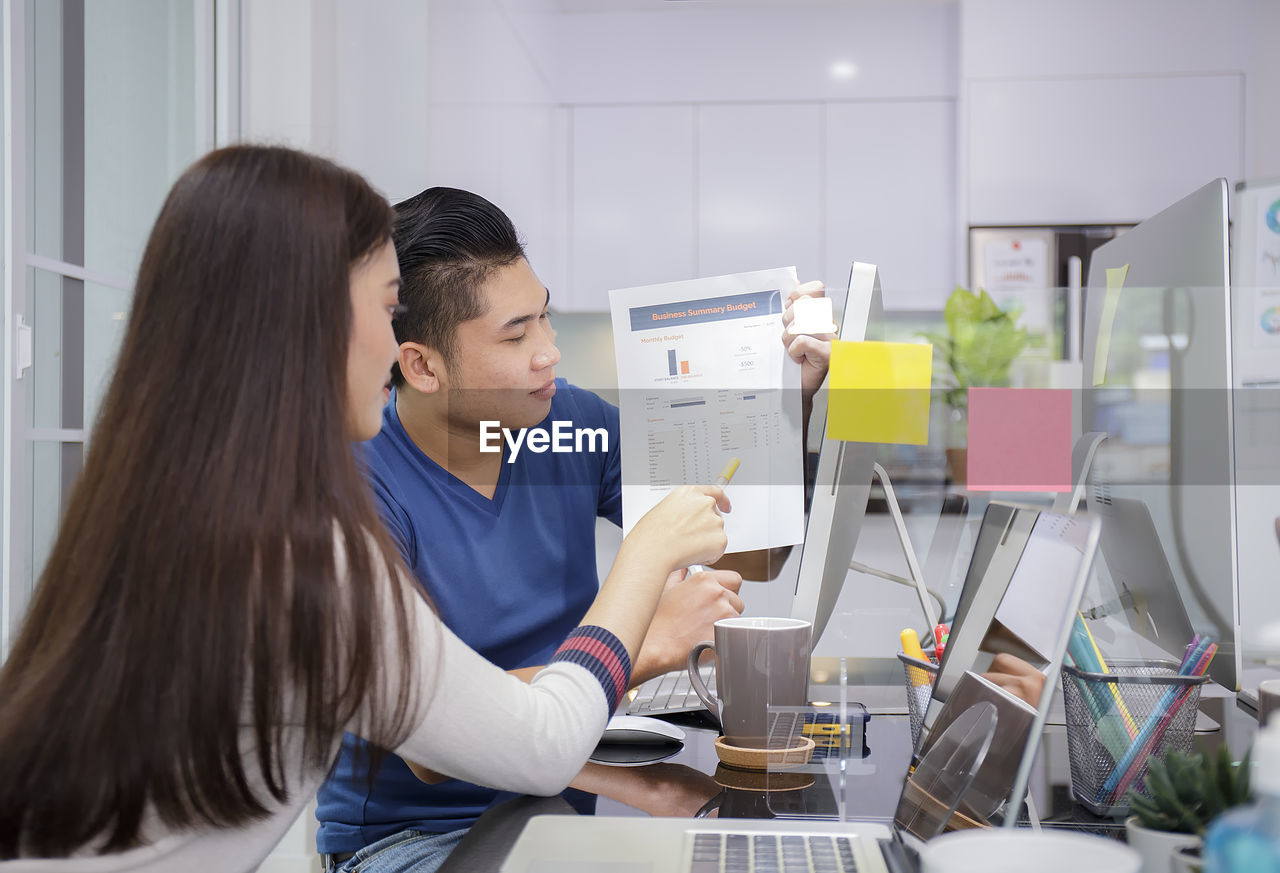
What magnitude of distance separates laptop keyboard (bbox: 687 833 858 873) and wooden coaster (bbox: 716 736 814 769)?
157mm

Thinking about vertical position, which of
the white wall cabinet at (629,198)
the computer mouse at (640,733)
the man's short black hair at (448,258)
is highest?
the white wall cabinet at (629,198)

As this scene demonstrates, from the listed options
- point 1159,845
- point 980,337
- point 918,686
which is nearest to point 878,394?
point 918,686

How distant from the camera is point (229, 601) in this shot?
0.56 metres

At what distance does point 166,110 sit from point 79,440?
30.2 inches

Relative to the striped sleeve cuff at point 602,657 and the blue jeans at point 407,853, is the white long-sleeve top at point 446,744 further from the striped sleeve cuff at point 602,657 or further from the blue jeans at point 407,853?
the blue jeans at point 407,853

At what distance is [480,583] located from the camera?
1.09 metres

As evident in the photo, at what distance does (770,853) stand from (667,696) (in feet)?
1.58

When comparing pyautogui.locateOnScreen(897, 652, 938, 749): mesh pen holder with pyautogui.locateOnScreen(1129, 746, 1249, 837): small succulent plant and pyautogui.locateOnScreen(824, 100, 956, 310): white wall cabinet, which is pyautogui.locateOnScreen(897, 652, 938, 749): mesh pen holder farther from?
pyautogui.locateOnScreen(824, 100, 956, 310): white wall cabinet

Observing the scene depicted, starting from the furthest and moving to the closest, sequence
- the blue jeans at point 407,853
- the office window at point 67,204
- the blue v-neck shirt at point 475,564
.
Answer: the office window at point 67,204
the blue v-neck shirt at point 475,564
the blue jeans at point 407,853

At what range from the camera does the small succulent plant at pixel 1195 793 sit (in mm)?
466

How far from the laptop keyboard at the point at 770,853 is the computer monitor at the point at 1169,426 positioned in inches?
16.6

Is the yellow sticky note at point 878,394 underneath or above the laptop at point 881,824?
above

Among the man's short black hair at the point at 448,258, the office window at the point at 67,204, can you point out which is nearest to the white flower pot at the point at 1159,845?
the man's short black hair at the point at 448,258

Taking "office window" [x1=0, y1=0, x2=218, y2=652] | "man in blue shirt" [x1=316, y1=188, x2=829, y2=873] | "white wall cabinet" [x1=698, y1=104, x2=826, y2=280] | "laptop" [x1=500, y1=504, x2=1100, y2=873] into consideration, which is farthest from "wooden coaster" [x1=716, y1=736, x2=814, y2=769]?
"white wall cabinet" [x1=698, y1=104, x2=826, y2=280]
